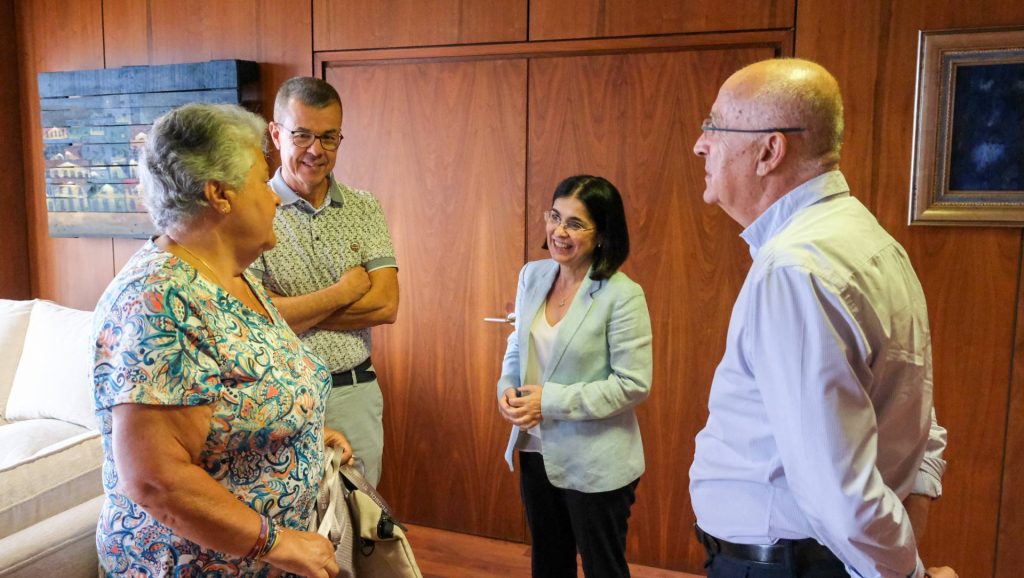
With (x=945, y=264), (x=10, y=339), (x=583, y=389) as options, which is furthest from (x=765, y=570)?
(x=10, y=339)

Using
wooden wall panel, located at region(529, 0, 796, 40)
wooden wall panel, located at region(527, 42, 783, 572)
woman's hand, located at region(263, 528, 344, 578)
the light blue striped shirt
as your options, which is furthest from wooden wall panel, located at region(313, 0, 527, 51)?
→ woman's hand, located at region(263, 528, 344, 578)

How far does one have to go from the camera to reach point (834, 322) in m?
1.07

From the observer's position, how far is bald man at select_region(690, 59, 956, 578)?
3.48 feet

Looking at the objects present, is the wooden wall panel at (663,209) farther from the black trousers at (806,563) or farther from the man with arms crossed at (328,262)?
the black trousers at (806,563)

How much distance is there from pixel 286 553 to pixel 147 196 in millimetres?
636

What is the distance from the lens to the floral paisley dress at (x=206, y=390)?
3.51 ft

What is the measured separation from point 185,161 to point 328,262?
0.72m

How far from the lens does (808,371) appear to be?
1062 mm

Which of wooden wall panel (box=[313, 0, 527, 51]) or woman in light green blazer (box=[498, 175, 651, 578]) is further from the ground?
wooden wall panel (box=[313, 0, 527, 51])

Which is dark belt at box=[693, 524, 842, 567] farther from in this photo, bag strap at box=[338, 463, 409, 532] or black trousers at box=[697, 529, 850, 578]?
bag strap at box=[338, 463, 409, 532]

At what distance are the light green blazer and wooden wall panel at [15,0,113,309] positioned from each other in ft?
8.95

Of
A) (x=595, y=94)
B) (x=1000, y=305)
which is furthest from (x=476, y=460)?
(x=1000, y=305)

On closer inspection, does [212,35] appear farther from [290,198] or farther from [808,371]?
[808,371]

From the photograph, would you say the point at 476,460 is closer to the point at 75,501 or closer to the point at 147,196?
the point at 75,501
